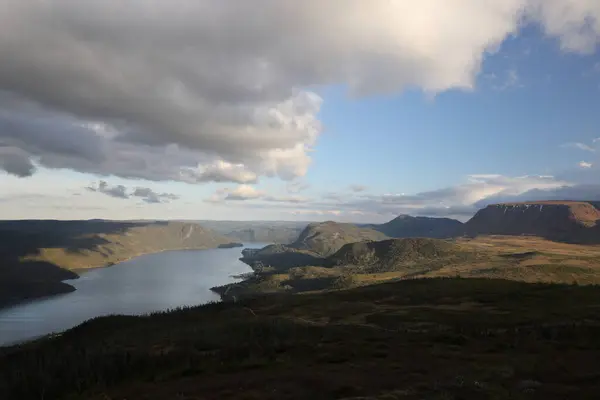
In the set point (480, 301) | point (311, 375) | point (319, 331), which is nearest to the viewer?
point (311, 375)

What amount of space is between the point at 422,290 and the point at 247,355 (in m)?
76.0

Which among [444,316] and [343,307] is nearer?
[444,316]

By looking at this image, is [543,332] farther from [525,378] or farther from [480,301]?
[480,301]

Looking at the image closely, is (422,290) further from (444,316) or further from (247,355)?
(247,355)

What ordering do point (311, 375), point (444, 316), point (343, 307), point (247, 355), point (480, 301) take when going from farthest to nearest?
point (343, 307), point (480, 301), point (444, 316), point (247, 355), point (311, 375)

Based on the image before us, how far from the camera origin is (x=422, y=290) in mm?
100062

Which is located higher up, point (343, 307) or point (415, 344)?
point (415, 344)

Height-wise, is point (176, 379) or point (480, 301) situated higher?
point (176, 379)

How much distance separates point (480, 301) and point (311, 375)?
6404 centimetres

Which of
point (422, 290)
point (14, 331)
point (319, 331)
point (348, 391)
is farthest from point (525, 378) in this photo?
point (14, 331)

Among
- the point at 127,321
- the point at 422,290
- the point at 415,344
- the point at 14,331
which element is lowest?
the point at 14,331

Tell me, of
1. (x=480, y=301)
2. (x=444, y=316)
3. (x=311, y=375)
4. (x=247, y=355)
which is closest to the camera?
(x=311, y=375)

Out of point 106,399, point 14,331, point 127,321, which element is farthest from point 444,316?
point 14,331

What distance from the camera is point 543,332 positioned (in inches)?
1387
